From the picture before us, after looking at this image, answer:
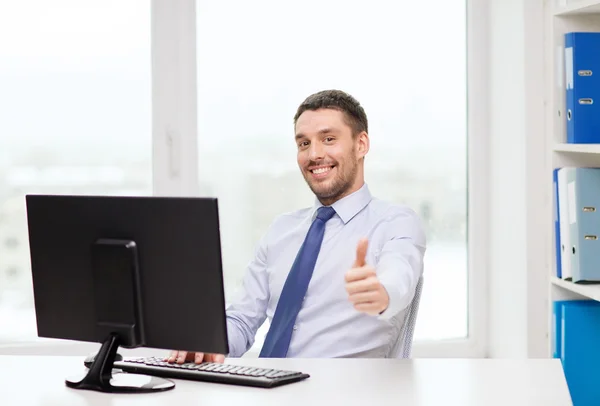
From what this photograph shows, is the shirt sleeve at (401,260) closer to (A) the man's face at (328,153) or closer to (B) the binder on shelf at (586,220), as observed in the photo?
(A) the man's face at (328,153)

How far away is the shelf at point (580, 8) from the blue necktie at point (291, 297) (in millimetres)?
1058

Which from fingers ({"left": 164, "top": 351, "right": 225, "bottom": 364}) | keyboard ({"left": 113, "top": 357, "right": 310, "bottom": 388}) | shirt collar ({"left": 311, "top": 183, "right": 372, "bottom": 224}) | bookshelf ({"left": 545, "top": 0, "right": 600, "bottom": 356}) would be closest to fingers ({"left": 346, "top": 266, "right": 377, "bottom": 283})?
keyboard ({"left": 113, "top": 357, "right": 310, "bottom": 388})

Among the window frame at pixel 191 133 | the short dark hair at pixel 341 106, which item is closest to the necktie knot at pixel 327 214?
the short dark hair at pixel 341 106

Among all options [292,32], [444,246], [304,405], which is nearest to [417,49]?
[292,32]

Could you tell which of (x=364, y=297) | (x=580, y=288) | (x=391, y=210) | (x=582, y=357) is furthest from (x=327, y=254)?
(x=582, y=357)

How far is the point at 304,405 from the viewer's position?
1.69 m

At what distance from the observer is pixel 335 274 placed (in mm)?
2402

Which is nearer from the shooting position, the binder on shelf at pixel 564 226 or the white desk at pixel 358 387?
the white desk at pixel 358 387

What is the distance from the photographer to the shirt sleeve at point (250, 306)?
8.07 feet

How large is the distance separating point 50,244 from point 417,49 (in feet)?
7.87

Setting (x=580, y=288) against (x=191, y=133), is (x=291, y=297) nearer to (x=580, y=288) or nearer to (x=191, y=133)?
A: (x=580, y=288)

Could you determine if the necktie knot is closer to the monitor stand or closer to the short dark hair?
the short dark hair

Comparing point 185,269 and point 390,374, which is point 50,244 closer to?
point 185,269

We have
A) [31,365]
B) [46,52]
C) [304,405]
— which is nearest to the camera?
[304,405]
